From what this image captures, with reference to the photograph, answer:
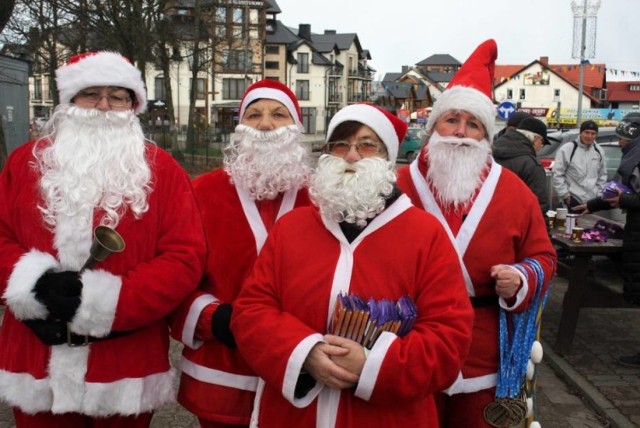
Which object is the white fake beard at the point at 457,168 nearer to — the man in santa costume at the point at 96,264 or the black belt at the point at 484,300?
the black belt at the point at 484,300

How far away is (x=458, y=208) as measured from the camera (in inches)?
108

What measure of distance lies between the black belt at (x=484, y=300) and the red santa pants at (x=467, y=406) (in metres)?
0.35

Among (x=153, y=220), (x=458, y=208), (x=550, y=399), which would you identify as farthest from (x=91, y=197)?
(x=550, y=399)

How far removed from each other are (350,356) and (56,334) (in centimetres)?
107

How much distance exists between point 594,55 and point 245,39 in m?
16.6

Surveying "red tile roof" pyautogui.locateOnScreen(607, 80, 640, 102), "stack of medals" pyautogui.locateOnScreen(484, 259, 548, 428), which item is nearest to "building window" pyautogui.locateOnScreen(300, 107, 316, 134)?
"red tile roof" pyautogui.locateOnScreen(607, 80, 640, 102)

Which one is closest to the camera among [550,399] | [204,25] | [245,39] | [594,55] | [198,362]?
[198,362]

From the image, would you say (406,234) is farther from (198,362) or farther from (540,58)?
(540,58)

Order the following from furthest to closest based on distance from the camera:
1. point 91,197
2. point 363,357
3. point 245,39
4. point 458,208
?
1. point 245,39
2. point 458,208
3. point 91,197
4. point 363,357

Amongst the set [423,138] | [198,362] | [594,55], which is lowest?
[198,362]

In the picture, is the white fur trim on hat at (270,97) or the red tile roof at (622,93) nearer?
the white fur trim on hat at (270,97)

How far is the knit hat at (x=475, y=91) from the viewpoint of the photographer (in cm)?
283

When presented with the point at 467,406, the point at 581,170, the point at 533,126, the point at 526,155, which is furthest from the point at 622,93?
the point at 467,406

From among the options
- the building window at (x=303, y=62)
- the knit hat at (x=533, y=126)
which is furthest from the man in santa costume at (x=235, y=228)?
the building window at (x=303, y=62)
